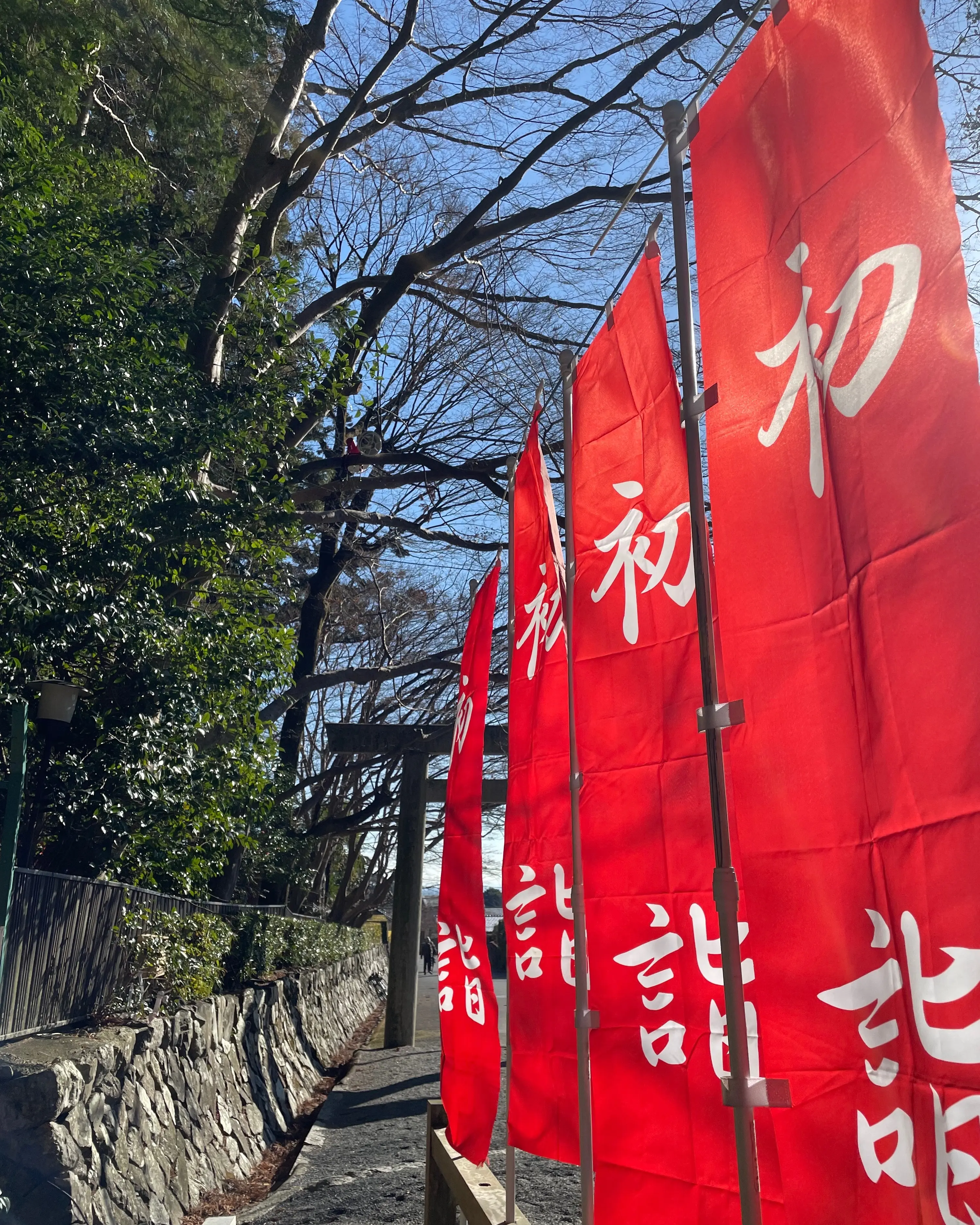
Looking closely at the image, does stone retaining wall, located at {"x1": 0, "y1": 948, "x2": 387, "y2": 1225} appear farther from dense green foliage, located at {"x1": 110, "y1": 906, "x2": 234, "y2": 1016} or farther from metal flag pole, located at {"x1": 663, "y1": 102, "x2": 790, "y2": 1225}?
metal flag pole, located at {"x1": 663, "y1": 102, "x2": 790, "y2": 1225}

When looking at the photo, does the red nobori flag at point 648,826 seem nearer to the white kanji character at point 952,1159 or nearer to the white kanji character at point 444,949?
the white kanji character at point 952,1159

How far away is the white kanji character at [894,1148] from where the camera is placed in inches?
61.5

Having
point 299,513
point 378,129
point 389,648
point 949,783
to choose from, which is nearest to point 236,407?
point 299,513

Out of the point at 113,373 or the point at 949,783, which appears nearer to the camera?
the point at 949,783

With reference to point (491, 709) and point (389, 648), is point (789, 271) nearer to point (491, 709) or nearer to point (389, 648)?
point (491, 709)

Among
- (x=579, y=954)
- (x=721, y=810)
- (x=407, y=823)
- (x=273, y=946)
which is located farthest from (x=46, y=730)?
(x=407, y=823)

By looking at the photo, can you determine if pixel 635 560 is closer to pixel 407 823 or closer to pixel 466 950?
pixel 466 950

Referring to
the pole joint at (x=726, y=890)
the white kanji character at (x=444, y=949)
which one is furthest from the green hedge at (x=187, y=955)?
the pole joint at (x=726, y=890)

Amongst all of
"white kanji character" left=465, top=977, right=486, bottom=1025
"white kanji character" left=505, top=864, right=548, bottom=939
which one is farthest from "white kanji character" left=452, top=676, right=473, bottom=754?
"white kanji character" left=465, top=977, right=486, bottom=1025

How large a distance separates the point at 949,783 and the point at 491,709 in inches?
637

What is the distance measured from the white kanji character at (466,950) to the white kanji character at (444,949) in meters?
0.08

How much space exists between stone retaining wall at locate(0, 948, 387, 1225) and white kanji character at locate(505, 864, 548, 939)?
2.72m

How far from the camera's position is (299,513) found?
9.54m

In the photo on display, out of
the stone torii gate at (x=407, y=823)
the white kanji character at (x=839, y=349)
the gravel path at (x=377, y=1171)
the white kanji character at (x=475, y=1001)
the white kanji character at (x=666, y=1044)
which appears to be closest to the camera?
the white kanji character at (x=839, y=349)
